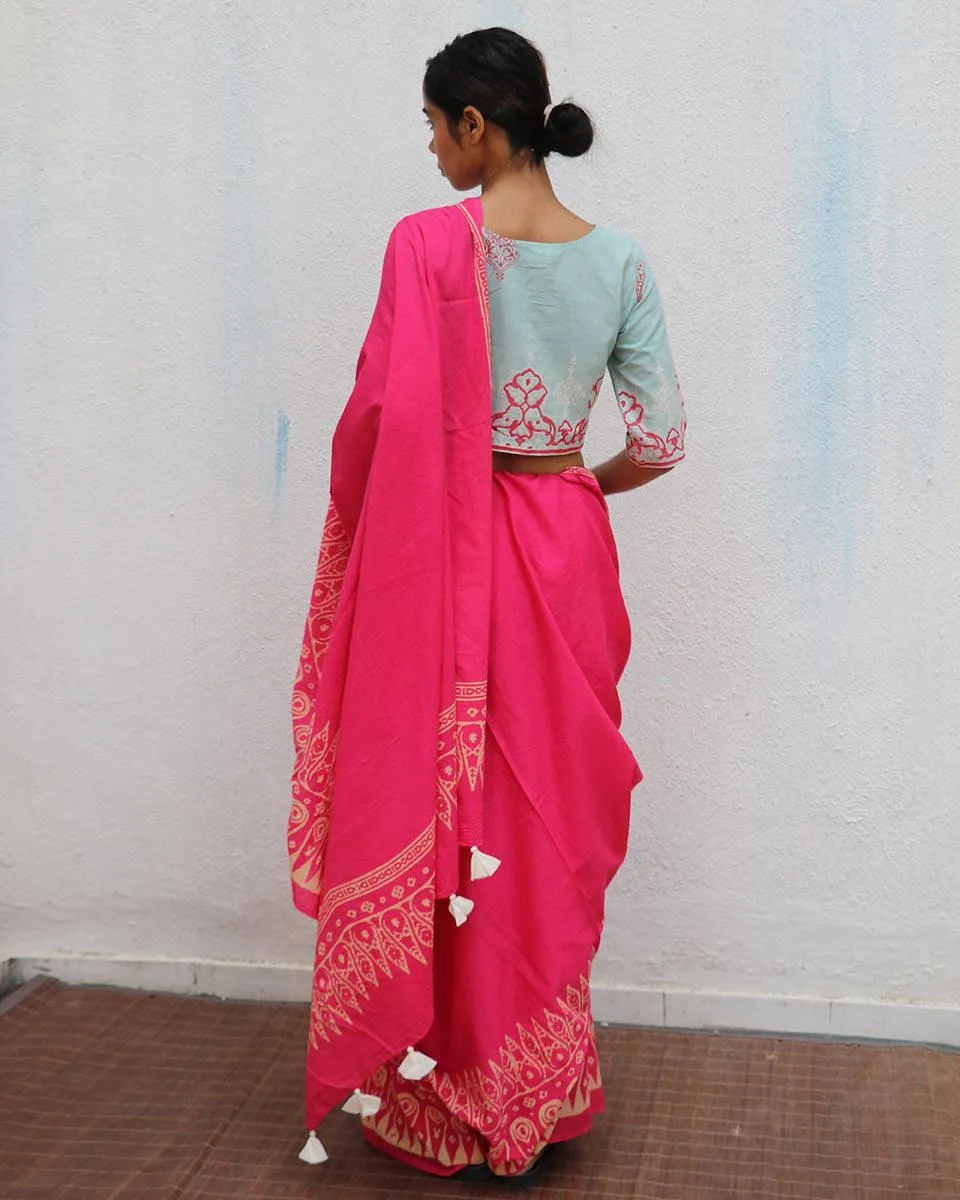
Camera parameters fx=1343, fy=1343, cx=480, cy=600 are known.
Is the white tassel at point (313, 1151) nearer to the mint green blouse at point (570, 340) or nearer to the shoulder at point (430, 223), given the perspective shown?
the mint green blouse at point (570, 340)

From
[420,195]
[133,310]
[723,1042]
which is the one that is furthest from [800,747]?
[133,310]

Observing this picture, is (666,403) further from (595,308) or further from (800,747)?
(800,747)

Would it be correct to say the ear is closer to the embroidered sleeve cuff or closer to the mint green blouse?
the mint green blouse

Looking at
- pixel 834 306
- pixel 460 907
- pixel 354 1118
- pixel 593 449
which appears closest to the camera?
pixel 460 907

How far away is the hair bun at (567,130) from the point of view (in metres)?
2.03

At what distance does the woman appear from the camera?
77.3 inches

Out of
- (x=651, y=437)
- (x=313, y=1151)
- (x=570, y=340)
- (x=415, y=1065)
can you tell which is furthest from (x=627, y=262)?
(x=313, y=1151)

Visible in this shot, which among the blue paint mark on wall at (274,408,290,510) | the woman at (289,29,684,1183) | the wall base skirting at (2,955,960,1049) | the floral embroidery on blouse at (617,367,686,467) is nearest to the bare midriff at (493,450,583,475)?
the woman at (289,29,684,1183)

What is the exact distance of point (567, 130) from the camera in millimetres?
2033

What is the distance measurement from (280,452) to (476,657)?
1.03 metres

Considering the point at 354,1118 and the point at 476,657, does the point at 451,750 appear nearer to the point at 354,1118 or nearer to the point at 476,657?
the point at 476,657

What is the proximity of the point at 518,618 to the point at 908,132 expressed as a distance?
135 cm

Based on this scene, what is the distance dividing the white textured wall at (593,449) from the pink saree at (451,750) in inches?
27.8

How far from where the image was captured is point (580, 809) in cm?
207
